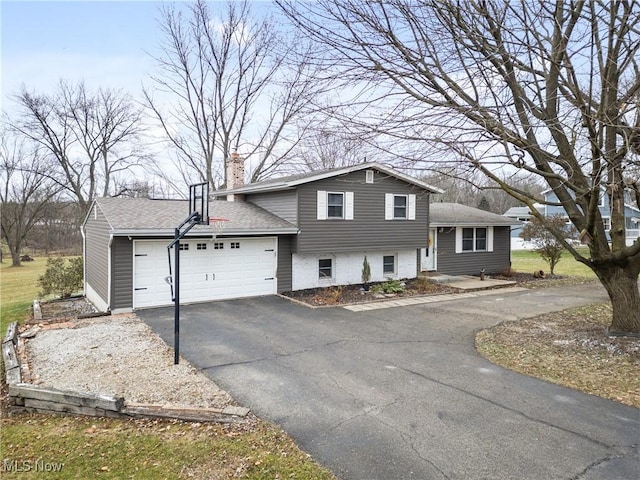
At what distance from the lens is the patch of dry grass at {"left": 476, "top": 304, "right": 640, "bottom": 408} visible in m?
5.95

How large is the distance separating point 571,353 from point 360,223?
8.42 metres

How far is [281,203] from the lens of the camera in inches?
575

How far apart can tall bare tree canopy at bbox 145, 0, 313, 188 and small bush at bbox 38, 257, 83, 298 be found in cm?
970

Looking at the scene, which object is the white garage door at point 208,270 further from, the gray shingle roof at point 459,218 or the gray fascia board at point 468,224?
the gray shingle roof at point 459,218

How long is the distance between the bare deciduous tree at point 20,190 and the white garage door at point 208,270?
24707mm

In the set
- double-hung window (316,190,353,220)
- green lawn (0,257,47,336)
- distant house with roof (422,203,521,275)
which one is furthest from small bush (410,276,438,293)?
green lawn (0,257,47,336)

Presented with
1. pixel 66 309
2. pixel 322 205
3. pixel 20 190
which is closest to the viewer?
pixel 66 309

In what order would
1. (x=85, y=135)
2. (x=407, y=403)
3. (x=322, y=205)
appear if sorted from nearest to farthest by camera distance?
(x=407, y=403)
(x=322, y=205)
(x=85, y=135)

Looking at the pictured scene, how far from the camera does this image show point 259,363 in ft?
22.9

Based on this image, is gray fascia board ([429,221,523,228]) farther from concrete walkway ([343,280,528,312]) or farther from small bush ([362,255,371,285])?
small bush ([362,255,371,285])

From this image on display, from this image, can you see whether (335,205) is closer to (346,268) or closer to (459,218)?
(346,268)

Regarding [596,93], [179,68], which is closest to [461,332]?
[596,93]

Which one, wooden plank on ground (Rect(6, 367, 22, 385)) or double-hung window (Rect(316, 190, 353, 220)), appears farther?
double-hung window (Rect(316, 190, 353, 220))

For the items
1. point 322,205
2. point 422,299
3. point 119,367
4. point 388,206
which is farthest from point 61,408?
point 388,206
